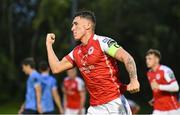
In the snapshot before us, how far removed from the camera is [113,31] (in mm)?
33000

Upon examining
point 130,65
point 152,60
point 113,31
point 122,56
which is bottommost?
point 113,31

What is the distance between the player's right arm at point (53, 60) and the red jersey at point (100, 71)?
40cm

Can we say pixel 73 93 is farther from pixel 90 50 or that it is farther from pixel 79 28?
pixel 90 50

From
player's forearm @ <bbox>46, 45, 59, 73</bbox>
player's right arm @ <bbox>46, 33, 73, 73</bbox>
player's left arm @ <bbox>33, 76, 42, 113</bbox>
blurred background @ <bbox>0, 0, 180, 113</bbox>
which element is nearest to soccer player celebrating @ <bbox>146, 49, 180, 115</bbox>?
player's left arm @ <bbox>33, 76, 42, 113</bbox>

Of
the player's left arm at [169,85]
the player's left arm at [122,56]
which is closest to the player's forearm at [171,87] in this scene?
the player's left arm at [169,85]

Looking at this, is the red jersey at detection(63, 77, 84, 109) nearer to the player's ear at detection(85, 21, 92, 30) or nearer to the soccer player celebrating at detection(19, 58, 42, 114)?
the soccer player celebrating at detection(19, 58, 42, 114)

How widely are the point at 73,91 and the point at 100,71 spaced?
914 centimetres

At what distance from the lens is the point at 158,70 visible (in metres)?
10.8

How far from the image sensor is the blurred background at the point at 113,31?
32094mm

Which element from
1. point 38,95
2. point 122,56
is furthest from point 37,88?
point 122,56

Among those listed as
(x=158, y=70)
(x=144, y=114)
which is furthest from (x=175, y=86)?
(x=144, y=114)

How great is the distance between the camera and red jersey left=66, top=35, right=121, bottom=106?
21.8ft

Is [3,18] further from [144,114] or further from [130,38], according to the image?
[144,114]

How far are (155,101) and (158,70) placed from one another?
637 mm
